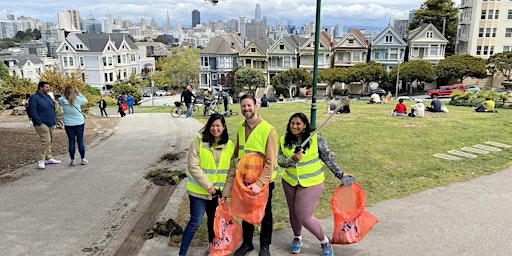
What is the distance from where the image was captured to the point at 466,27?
52.2 m

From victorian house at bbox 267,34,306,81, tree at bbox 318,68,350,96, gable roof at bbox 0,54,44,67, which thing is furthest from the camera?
gable roof at bbox 0,54,44,67

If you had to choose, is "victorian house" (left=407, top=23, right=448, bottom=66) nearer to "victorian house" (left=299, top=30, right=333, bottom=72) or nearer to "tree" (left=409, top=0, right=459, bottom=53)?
"tree" (left=409, top=0, right=459, bottom=53)

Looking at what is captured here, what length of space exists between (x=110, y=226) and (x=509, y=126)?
44.5ft

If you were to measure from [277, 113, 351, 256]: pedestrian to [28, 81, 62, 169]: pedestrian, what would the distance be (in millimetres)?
6172

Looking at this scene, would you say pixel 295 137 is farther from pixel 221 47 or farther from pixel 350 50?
pixel 221 47

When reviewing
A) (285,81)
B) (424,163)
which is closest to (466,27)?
(285,81)

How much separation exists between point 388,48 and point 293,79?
14786mm

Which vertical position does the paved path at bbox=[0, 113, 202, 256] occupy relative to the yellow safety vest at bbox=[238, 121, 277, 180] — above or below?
below

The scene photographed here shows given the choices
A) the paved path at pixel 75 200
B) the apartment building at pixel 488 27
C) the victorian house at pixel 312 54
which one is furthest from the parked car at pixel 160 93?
the paved path at pixel 75 200

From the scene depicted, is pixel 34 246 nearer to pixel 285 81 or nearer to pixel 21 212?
pixel 21 212

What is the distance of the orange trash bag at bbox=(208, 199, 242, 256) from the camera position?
14.8 feet

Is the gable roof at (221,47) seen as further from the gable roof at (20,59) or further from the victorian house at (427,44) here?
the gable roof at (20,59)

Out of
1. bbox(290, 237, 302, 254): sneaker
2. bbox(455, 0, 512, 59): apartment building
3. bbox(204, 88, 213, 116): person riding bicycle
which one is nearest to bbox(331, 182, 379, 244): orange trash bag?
bbox(290, 237, 302, 254): sneaker

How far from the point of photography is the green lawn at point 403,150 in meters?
7.30
